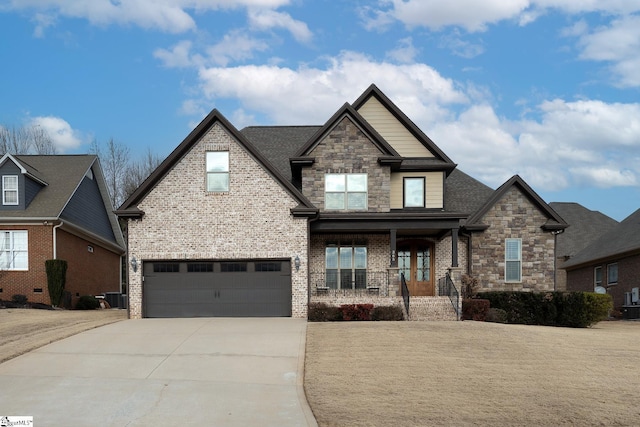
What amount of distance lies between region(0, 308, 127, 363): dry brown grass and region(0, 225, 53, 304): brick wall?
232 cm

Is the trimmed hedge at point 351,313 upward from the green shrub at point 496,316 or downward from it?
upward

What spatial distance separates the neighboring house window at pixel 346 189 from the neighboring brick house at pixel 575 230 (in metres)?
21.0

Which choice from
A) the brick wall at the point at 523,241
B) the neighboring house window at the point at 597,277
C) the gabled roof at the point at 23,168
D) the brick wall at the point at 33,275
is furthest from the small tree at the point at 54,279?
the neighboring house window at the point at 597,277

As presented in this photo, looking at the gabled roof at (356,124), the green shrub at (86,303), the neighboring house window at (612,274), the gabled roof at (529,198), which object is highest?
the gabled roof at (356,124)

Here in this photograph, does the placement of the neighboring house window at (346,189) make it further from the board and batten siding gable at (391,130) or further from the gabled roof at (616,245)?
the gabled roof at (616,245)

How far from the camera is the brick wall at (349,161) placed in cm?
2653

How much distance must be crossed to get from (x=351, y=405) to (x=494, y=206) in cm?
1801

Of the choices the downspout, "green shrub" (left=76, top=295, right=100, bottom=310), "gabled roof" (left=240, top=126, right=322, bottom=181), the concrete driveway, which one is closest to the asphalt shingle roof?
the downspout

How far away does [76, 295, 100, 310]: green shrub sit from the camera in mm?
32031

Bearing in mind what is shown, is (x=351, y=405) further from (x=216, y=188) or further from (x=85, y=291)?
(x=85, y=291)

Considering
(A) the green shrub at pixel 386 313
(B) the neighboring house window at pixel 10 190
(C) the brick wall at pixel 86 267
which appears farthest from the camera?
(C) the brick wall at pixel 86 267

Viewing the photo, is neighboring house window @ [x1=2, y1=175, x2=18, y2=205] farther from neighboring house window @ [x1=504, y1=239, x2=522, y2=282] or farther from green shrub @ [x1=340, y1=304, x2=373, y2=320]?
neighboring house window @ [x1=504, y1=239, x2=522, y2=282]

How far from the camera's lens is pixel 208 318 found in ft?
78.2

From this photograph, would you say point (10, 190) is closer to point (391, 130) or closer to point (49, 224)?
point (49, 224)
